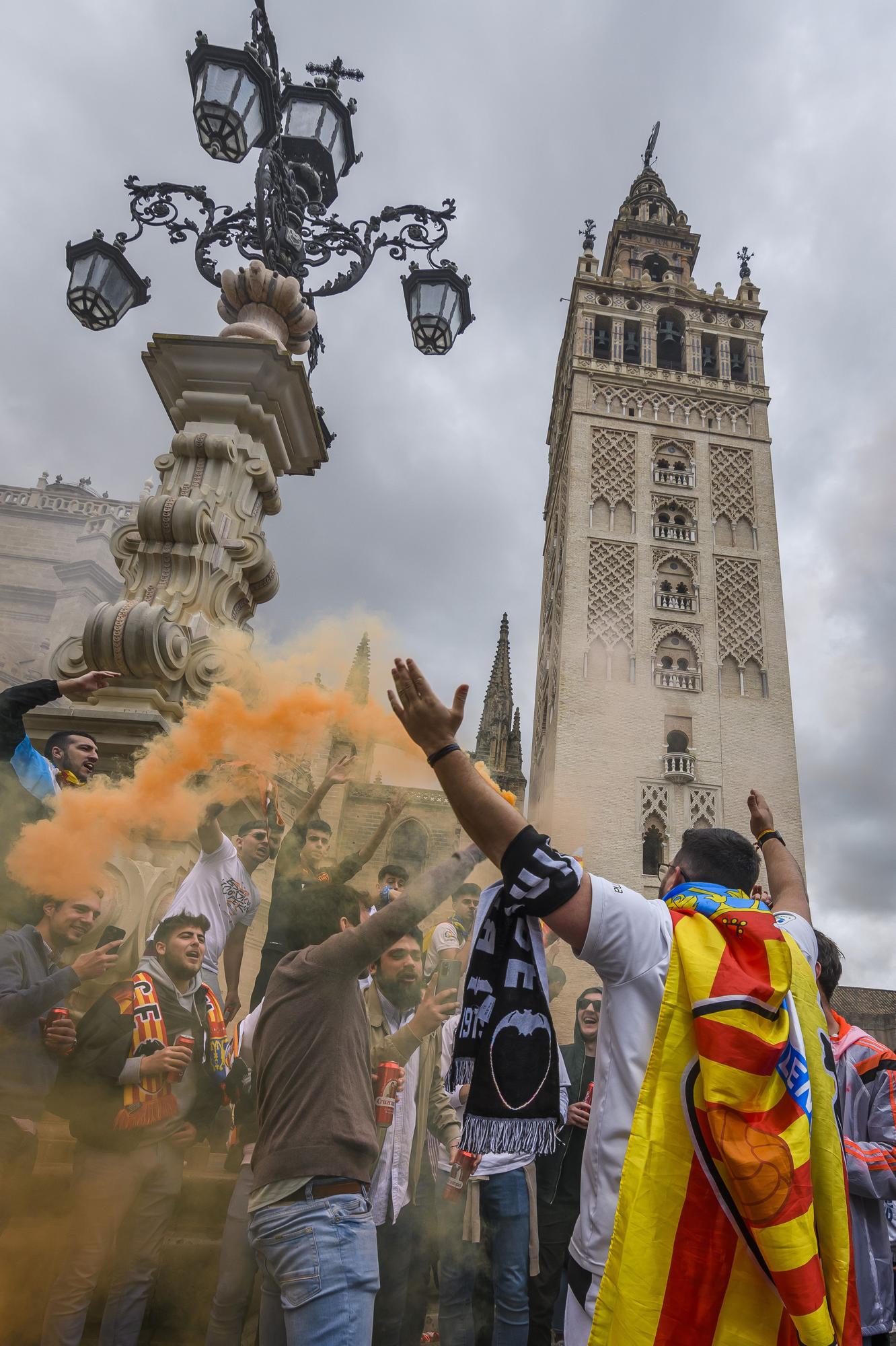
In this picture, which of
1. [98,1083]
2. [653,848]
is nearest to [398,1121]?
[98,1083]

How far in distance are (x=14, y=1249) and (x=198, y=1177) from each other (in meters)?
0.87

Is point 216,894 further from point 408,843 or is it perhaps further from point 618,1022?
point 408,843

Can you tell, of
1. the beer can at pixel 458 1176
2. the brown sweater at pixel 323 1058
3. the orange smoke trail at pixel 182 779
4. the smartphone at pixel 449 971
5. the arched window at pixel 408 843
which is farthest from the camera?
the arched window at pixel 408 843

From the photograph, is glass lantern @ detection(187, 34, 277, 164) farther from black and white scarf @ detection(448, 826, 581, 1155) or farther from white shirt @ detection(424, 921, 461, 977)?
black and white scarf @ detection(448, 826, 581, 1155)

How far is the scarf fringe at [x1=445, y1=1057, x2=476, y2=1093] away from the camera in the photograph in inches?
69.9

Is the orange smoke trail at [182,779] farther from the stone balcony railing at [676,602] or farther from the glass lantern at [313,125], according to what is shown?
the stone balcony railing at [676,602]

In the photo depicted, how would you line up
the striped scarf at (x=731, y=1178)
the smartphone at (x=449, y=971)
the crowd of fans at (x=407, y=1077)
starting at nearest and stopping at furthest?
the striped scarf at (x=731, y=1178) < the crowd of fans at (x=407, y=1077) < the smartphone at (x=449, y=971)

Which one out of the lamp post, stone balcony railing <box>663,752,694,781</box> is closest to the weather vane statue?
stone balcony railing <box>663,752,694,781</box>

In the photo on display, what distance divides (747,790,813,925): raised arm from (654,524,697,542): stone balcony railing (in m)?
25.4

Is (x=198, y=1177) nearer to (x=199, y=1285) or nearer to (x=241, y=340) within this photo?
(x=199, y=1285)

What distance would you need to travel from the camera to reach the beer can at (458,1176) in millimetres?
3557

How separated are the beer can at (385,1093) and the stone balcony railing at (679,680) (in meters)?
22.3

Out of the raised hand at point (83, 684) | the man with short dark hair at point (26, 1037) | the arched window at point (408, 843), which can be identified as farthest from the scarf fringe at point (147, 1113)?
the arched window at point (408, 843)

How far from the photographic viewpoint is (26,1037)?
2.73 metres
